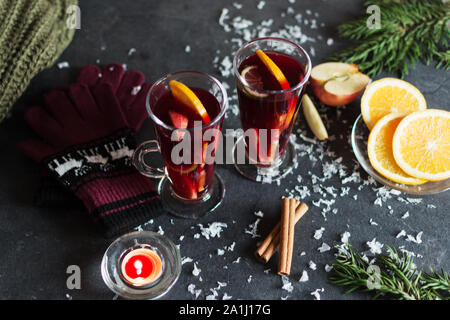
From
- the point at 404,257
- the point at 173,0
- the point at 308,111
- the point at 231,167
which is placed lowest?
the point at 404,257

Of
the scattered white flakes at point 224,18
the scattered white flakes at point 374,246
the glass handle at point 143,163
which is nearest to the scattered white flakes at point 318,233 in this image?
the scattered white flakes at point 374,246

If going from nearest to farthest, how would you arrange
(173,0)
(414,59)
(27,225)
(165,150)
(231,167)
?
(165,150) < (27,225) < (231,167) < (414,59) < (173,0)

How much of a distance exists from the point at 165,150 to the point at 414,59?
34.5 inches

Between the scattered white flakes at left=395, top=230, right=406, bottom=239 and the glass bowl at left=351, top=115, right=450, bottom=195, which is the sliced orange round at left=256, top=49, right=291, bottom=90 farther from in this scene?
the scattered white flakes at left=395, top=230, right=406, bottom=239

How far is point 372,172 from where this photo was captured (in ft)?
3.94

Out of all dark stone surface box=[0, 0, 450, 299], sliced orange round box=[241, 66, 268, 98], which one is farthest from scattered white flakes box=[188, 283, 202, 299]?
sliced orange round box=[241, 66, 268, 98]

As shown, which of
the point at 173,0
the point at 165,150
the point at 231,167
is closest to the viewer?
the point at 165,150

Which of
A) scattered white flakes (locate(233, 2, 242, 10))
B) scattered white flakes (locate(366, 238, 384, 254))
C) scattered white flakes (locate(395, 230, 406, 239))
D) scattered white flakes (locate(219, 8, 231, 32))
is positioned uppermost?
scattered white flakes (locate(233, 2, 242, 10))

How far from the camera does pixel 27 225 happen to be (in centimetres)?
115

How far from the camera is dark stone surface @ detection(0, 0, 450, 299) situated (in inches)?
42.8

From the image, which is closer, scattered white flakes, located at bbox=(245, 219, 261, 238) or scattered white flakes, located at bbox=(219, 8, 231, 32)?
scattered white flakes, located at bbox=(245, 219, 261, 238)

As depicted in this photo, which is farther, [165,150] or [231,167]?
[231,167]

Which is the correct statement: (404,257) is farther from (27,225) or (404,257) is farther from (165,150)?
(27,225)

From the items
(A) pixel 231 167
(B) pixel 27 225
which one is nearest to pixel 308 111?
(A) pixel 231 167
